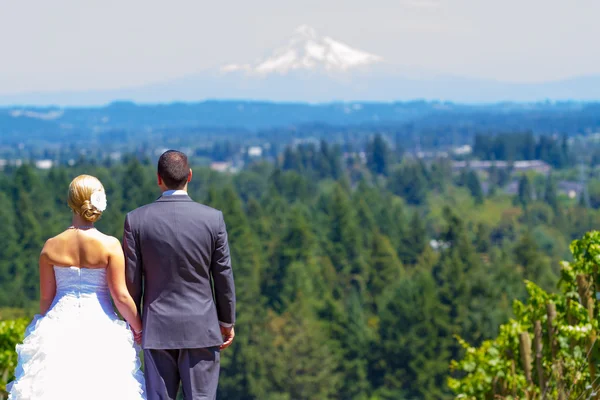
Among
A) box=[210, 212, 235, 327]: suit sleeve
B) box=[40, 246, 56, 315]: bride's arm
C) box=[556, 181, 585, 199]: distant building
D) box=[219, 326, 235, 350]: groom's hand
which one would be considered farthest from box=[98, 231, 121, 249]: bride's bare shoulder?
box=[556, 181, 585, 199]: distant building

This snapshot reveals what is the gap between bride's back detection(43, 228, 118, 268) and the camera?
5.70 meters

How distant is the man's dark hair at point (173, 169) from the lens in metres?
5.82

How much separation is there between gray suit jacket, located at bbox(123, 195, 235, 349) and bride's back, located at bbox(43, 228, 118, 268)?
0.53 ft

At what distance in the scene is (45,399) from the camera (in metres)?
5.79

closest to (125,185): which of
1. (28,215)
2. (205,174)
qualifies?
(28,215)

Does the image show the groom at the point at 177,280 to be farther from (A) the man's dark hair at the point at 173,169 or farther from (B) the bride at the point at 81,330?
(B) the bride at the point at 81,330

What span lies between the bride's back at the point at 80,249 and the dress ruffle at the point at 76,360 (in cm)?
31

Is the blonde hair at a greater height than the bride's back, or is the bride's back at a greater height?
the blonde hair

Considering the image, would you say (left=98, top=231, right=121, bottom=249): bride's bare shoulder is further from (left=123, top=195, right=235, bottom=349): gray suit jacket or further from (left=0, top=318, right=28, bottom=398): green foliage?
(left=0, top=318, right=28, bottom=398): green foliage

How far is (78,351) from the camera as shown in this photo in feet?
19.3

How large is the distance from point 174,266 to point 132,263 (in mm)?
237

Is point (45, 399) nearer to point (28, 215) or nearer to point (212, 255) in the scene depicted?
point (212, 255)

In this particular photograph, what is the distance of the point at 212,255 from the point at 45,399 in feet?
4.00

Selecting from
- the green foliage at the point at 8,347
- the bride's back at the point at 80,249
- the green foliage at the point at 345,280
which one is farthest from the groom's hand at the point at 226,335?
the green foliage at the point at 345,280
